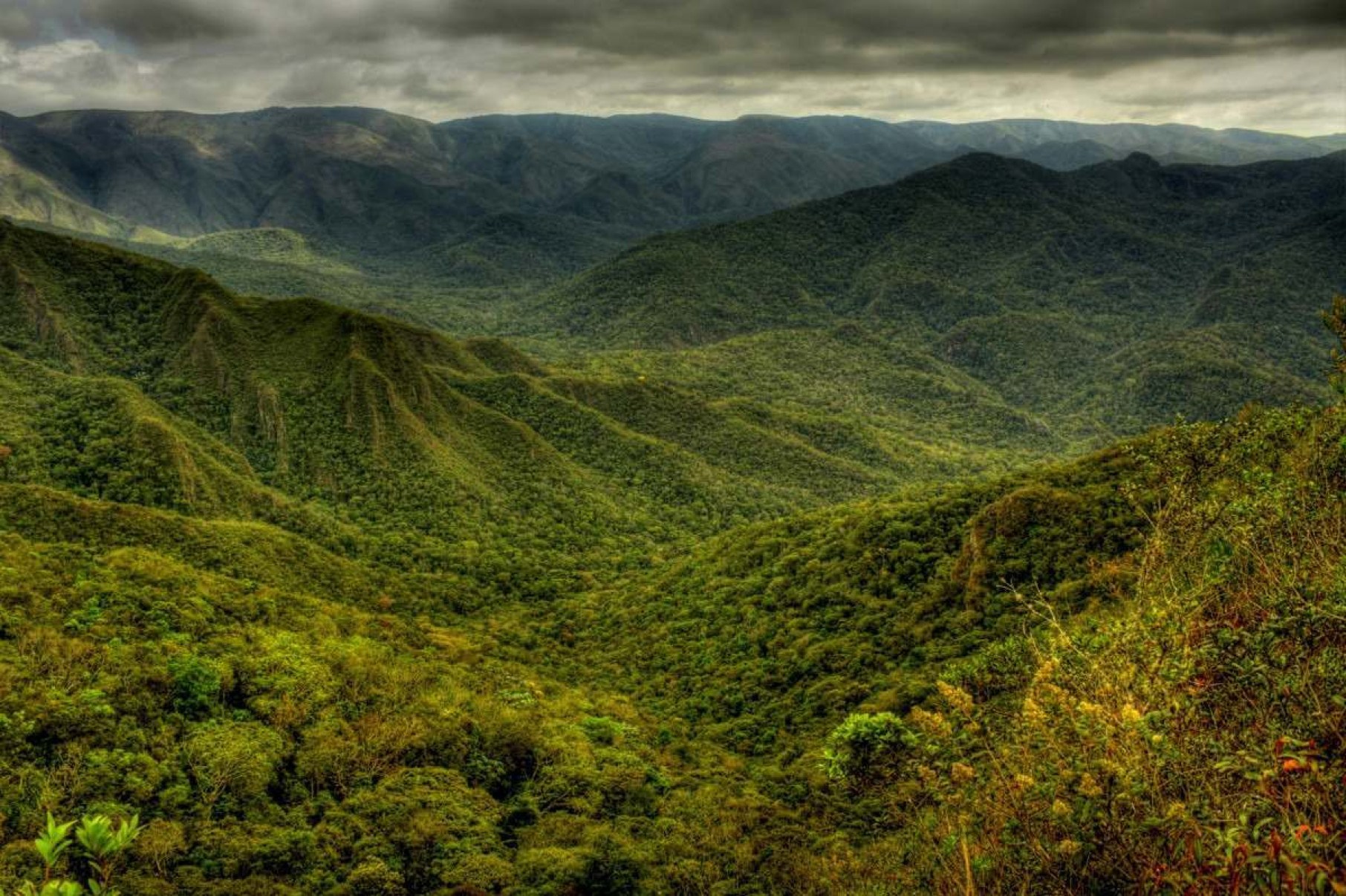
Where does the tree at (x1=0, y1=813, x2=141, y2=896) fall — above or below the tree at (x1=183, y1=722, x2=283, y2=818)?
above

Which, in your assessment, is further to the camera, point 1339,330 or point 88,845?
point 1339,330

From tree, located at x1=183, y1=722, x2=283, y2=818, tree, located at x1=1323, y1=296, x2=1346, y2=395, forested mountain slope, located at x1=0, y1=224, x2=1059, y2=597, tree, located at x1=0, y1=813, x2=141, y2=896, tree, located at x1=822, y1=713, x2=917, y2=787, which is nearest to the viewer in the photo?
tree, located at x1=0, y1=813, x2=141, y2=896

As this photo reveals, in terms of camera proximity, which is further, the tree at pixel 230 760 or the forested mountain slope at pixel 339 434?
the forested mountain slope at pixel 339 434

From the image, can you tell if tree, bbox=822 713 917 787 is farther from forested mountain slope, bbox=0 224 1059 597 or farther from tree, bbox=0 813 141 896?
forested mountain slope, bbox=0 224 1059 597

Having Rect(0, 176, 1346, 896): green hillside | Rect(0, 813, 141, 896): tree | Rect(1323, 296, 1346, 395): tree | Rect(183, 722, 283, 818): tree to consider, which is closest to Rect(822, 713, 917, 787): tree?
Rect(0, 176, 1346, 896): green hillside

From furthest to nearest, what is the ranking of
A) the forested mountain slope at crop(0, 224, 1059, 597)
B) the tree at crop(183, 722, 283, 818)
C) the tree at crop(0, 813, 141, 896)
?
the forested mountain slope at crop(0, 224, 1059, 597)
the tree at crop(183, 722, 283, 818)
the tree at crop(0, 813, 141, 896)

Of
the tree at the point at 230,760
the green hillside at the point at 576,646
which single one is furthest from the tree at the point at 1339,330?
the tree at the point at 230,760

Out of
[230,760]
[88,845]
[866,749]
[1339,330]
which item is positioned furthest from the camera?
[866,749]

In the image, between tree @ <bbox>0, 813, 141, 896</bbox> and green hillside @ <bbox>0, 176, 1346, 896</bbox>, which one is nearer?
tree @ <bbox>0, 813, 141, 896</bbox>

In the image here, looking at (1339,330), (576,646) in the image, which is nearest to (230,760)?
(1339,330)

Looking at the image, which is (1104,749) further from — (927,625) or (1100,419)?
(1100,419)

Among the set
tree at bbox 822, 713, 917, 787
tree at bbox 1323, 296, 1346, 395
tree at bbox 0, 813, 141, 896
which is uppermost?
tree at bbox 1323, 296, 1346, 395

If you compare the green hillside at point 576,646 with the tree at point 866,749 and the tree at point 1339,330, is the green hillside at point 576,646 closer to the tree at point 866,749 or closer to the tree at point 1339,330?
the tree at point 1339,330

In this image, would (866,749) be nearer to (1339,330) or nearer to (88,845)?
(1339,330)
